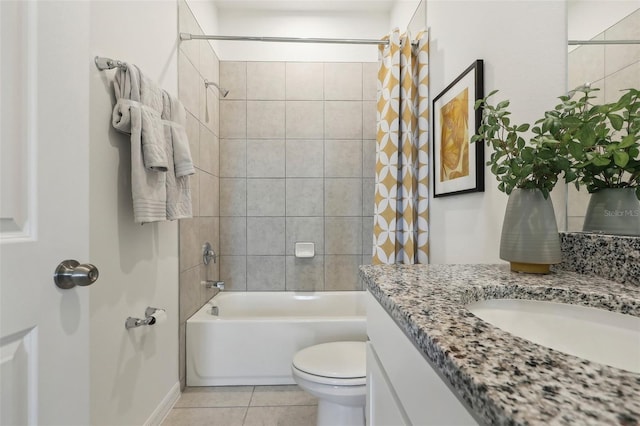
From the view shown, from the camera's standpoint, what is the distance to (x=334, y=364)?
1.40m

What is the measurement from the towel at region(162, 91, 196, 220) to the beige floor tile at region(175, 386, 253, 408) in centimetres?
110

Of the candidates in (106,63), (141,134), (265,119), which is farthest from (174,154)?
(265,119)

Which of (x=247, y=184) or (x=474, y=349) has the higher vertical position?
(x=247, y=184)

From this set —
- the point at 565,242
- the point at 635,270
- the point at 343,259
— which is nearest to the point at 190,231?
the point at 343,259

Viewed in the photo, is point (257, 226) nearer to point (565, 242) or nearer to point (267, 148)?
Answer: point (267, 148)

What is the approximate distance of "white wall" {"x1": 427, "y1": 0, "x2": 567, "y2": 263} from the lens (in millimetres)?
949

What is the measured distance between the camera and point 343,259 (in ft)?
8.61

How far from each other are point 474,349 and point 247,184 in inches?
94.2

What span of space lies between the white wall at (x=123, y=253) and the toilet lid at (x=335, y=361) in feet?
2.36

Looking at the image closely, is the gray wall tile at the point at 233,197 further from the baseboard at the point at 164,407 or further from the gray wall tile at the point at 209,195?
the baseboard at the point at 164,407

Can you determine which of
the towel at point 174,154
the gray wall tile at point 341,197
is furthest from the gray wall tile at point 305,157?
the towel at point 174,154

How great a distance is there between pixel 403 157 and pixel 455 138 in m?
0.38

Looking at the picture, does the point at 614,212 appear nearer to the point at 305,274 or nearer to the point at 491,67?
the point at 491,67

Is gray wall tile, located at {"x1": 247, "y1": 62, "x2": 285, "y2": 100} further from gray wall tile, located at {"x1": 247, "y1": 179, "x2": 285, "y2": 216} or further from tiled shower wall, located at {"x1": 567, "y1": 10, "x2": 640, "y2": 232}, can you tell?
tiled shower wall, located at {"x1": 567, "y1": 10, "x2": 640, "y2": 232}
